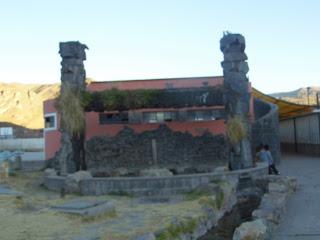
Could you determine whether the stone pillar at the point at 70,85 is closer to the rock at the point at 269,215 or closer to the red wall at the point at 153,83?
the red wall at the point at 153,83

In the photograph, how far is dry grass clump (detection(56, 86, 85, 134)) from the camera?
18.4 metres

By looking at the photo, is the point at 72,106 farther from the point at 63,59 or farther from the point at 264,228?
the point at 264,228

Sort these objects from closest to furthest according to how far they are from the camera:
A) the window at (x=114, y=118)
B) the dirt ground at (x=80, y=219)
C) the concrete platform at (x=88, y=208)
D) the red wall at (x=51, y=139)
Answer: the dirt ground at (x=80, y=219) → the concrete platform at (x=88, y=208) → the window at (x=114, y=118) → the red wall at (x=51, y=139)

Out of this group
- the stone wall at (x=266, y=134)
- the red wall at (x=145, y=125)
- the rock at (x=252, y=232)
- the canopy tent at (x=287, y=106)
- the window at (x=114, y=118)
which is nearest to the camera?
the rock at (x=252, y=232)

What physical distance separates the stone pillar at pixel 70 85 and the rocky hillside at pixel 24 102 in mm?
60531

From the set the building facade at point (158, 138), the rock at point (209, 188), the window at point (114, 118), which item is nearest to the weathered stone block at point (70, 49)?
the building facade at point (158, 138)

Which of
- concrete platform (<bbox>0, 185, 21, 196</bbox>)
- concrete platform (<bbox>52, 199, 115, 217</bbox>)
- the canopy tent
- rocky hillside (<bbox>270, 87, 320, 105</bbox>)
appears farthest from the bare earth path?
rocky hillside (<bbox>270, 87, 320, 105</bbox>)

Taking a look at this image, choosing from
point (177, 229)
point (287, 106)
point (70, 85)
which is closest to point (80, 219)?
point (177, 229)

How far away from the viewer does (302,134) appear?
3031 cm

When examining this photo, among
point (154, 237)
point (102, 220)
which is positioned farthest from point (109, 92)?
point (154, 237)

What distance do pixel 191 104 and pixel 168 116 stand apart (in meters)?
6.59

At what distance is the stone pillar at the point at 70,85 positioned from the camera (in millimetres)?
18703

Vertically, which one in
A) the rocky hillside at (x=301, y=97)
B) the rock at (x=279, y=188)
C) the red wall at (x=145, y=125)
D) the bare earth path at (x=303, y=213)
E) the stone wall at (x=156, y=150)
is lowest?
the bare earth path at (x=303, y=213)

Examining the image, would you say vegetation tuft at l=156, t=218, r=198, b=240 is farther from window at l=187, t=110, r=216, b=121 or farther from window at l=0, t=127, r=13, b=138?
window at l=0, t=127, r=13, b=138
